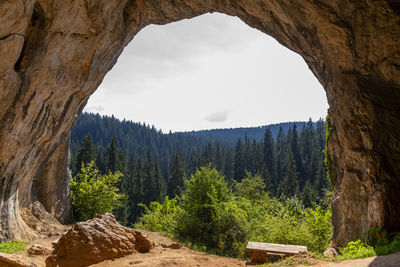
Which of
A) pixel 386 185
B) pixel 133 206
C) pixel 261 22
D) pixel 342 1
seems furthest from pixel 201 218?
pixel 133 206

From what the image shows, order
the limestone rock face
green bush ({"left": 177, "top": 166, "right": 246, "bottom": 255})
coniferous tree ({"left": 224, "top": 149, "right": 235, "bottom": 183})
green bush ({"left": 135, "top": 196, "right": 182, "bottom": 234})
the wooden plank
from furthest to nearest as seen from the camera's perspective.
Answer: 1. coniferous tree ({"left": 224, "top": 149, "right": 235, "bottom": 183})
2. green bush ({"left": 135, "top": 196, "right": 182, "bottom": 234})
3. green bush ({"left": 177, "top": 166, "right": 246, "bottom": 255})
4. the wooden plank
5. the limestone rock face

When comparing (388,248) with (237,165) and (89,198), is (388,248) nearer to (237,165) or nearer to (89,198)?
(89,198)

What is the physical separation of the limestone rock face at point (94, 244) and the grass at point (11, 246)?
2379 millimetres

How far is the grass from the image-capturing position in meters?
9.66

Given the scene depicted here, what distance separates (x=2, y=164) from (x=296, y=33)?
46.0ft

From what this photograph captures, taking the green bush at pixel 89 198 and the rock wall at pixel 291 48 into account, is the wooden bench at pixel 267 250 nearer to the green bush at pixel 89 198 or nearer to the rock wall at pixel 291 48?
the rock wall at pixel 291 48

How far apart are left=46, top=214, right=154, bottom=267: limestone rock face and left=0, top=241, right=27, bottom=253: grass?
2379mm

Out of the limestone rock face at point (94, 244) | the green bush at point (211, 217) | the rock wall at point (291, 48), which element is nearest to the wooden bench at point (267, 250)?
the rock wall at point (291, 48)

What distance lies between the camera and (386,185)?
8.57 metres

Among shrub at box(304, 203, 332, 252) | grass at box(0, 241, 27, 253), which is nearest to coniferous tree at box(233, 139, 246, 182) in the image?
shrub at box(304, 203, 332, 252)

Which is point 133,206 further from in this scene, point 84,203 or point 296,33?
point 296,33

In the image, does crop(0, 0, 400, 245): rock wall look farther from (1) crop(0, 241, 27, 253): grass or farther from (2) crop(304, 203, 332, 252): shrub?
A: (2) crop(304, 203, 332, 252): shrub

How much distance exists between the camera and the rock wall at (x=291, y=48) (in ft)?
28.7

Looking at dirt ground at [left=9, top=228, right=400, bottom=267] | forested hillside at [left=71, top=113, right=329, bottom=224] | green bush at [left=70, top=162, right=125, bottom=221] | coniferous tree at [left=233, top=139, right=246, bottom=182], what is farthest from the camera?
coniferous tree at [left=233, top=139, right=246, bottom=182]
